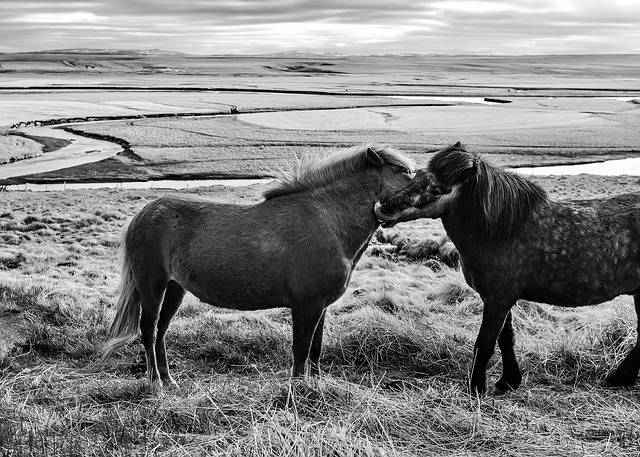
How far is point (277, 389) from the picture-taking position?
474 centimetres

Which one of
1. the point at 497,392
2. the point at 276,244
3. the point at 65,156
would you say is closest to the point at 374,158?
the point at 276,244

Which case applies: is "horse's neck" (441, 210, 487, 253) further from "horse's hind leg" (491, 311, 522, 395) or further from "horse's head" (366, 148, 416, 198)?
"horse's hind leg" (491, 311, 522, 395)

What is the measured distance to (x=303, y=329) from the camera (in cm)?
541

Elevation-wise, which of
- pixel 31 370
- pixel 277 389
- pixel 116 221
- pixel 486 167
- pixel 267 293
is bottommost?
pixel 116 221

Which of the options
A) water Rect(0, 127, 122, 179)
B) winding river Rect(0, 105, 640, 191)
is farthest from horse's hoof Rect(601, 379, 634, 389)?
water Rect(0, 127, 122, 179)

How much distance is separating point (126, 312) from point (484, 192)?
3.41m

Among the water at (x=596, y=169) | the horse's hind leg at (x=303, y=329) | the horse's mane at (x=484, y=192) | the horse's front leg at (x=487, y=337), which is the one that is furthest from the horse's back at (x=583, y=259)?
the water at (x=596, y=169)

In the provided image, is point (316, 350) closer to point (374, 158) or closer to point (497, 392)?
point (497, 392)

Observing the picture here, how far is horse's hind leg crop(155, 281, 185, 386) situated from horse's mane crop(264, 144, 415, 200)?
1.33 m

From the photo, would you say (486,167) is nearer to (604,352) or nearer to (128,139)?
(604,352)

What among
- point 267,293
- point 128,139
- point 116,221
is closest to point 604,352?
point 267,293

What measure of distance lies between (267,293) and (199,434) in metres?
1.70

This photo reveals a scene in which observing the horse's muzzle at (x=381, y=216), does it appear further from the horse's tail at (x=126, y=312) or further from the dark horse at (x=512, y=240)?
the horse's tail at (x=126, y=312)

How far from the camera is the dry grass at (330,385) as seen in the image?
3867 millimetres
